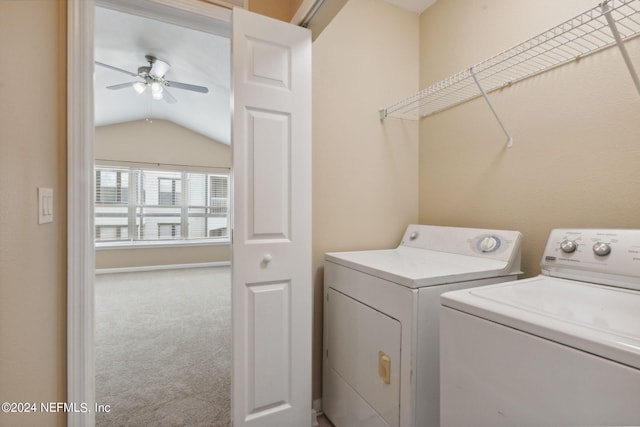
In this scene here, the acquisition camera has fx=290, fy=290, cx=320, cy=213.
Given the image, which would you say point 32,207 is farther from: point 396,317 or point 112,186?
point 112,186

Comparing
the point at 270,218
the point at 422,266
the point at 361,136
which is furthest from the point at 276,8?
the point at 422,266

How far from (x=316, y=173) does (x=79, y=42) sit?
1161 millimetres

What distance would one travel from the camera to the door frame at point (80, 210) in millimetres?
1088

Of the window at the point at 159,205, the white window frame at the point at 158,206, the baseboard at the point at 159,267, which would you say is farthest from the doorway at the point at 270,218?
the window at the point at 159,205

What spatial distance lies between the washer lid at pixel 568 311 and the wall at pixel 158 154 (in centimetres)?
523

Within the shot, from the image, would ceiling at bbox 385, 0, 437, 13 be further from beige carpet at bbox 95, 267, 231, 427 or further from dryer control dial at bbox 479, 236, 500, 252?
beige carpet at bbox 95, 267, 231, 427

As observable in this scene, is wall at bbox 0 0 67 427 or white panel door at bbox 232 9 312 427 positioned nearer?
wall at bbox 0 0 67 427

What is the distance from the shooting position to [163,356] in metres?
2.35

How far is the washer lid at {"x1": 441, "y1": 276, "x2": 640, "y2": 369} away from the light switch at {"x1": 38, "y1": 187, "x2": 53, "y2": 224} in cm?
133

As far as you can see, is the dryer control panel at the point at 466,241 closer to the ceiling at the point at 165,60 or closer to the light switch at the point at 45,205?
the ceiling at the point at 165,60

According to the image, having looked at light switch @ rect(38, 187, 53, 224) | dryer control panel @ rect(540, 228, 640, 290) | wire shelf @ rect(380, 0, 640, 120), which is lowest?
dryer control panel @ rect(540, 228, 640, 290)

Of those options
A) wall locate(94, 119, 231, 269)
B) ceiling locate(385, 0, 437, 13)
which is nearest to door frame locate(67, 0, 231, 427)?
ceiling locate(385, 0, 437, 13)

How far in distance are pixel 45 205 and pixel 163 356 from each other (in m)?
1.84

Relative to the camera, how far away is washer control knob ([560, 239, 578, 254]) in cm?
108
